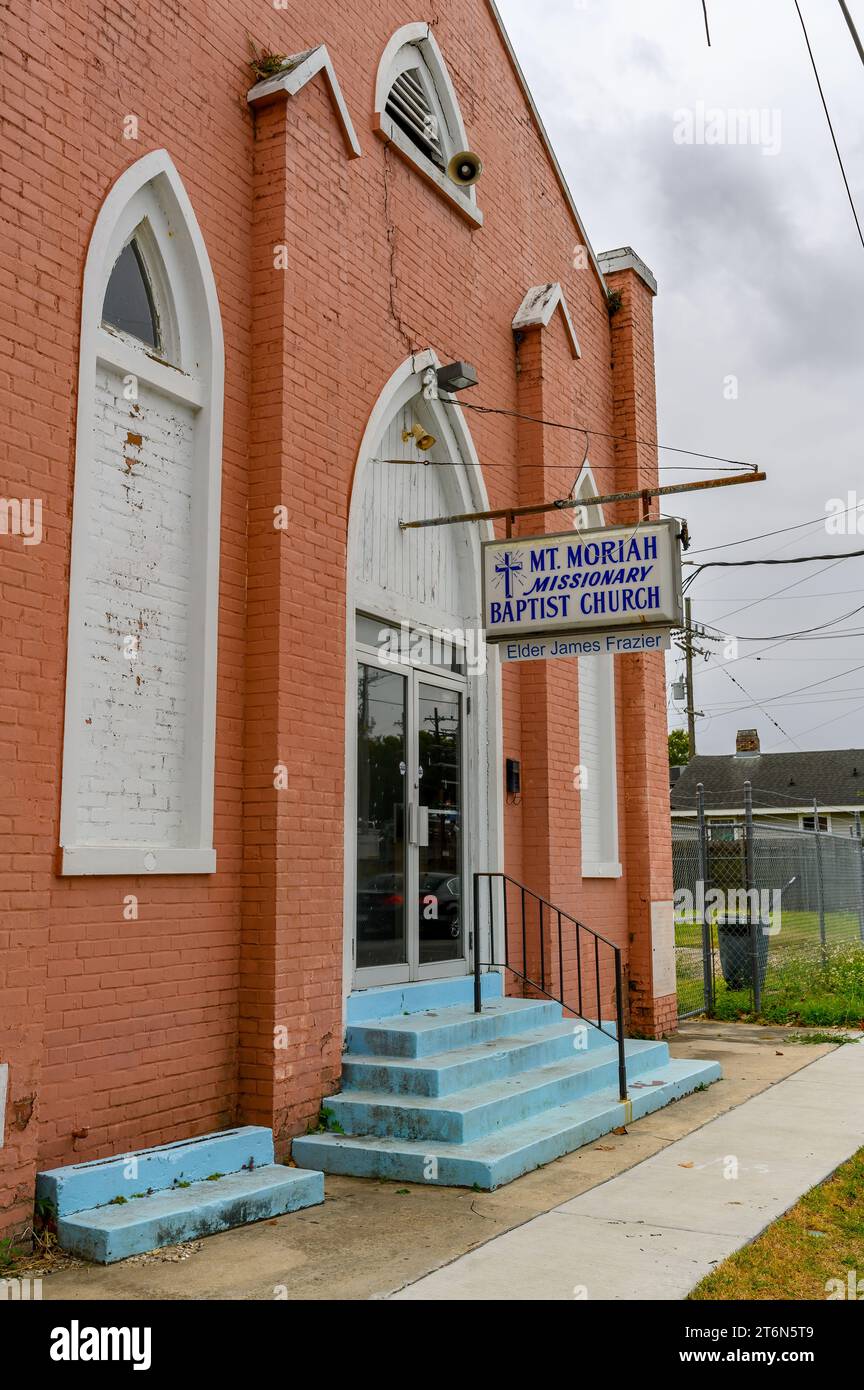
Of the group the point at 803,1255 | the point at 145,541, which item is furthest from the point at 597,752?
the point at 803,1255

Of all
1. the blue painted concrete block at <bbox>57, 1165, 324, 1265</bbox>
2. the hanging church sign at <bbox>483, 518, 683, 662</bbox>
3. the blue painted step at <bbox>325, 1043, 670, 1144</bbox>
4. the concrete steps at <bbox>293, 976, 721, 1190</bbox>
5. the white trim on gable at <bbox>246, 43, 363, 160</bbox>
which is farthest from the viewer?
the hanging church sign at <bbox>483, 518, 683, 662</bbox>

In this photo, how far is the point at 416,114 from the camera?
9.41 m

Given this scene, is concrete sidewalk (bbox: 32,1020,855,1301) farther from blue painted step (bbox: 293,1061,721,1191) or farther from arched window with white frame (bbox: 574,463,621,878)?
arched window with white frame (bbox: 574,463,621,878)

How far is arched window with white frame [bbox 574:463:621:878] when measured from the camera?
446 inches

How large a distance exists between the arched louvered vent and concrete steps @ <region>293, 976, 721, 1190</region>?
21.3 ft

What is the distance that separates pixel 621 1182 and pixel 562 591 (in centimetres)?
363

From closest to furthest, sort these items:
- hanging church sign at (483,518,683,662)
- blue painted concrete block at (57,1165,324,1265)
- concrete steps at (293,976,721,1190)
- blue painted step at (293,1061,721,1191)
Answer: blue painted concrete block at (57,1165,324,1265)
blue painted step at (293,1061,721,1191)
concrete steps at (293,976,721,1190)
hanging church sign at (483,518,683,662)

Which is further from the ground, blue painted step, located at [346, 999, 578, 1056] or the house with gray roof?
the house with gray roof

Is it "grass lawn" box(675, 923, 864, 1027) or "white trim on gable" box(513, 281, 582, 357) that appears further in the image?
"grass lawn" box(675, 923, 864, 1027)

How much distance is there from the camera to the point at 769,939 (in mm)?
13609

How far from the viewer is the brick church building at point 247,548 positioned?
5.45 meters

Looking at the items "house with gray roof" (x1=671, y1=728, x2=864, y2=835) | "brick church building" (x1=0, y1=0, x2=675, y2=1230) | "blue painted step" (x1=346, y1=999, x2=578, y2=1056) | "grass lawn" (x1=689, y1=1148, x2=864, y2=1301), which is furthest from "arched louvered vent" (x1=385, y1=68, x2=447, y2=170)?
"house with gray roof" (x1=671, y1=728, x2=864, y2=835)
